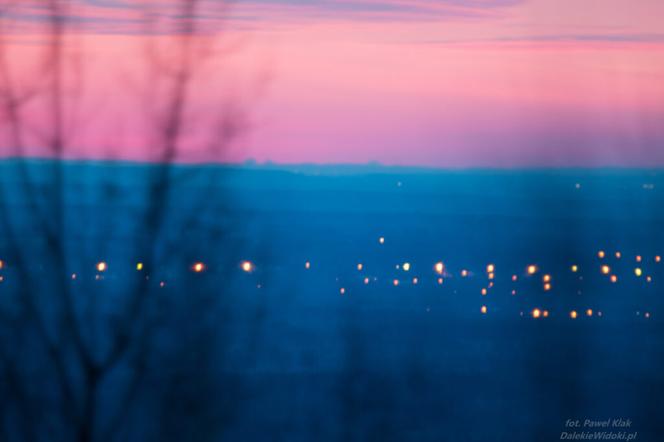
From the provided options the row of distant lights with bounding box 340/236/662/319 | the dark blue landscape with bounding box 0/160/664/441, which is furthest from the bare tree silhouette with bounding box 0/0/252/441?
the row of distant lights with bounding box 340/236/662/319

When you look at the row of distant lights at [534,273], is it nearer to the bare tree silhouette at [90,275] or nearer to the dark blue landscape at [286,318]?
the dark blue landscape at [286,318]

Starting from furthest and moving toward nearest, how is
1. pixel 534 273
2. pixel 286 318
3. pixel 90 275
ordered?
pixel 534 273 < pixel 286 318 < pixel 90 275

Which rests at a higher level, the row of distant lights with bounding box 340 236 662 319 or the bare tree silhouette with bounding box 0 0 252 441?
the row of distant lights with bounding box 340 236 662 319

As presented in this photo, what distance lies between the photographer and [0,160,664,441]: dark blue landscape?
315 cm

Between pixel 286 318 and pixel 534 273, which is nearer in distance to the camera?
pixel 286 318

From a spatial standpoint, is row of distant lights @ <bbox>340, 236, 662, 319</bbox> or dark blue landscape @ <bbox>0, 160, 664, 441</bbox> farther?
row of distant lights @ <bbox>340, 236, 662, 319</bbox>

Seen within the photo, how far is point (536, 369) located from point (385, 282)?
1250cm

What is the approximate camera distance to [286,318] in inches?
485

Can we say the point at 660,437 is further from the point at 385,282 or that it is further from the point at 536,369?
the point at 385,282

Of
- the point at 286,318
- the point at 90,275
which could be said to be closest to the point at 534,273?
the point at 286,318

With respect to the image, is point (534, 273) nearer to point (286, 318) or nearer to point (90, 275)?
point (286, 318)

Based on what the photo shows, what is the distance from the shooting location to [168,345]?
3.38 metres

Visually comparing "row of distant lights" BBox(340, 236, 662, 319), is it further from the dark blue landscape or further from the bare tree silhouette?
the bare tree silhouette

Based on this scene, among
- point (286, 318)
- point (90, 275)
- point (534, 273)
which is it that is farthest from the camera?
point (534, 273)
